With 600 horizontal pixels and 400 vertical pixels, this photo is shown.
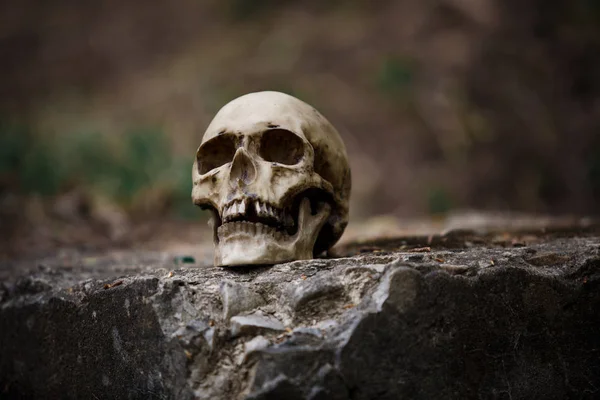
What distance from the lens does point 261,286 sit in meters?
2.35

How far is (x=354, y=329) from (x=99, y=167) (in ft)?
22.4

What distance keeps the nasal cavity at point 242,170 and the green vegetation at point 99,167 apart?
16.9 ft

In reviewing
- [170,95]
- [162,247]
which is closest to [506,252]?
[162,247]

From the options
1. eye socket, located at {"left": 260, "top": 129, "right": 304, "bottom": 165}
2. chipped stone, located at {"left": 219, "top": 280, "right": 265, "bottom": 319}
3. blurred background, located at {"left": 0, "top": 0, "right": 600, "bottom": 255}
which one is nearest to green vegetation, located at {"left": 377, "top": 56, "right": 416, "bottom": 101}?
blurred background, located at {"left": 0, "top": 0, "right": 600, "bottom": 255}

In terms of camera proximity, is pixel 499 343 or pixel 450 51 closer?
pixel 499 343

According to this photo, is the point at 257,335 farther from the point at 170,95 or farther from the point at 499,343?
the point at 170,95

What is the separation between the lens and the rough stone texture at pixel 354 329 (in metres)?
2.08

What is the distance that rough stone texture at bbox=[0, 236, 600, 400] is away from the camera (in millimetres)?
2078

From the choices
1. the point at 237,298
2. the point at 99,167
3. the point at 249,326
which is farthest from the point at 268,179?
the point at 99,167

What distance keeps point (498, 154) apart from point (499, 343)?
822 cm

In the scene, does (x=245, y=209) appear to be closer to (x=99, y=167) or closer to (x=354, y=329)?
(x=354, y=329)

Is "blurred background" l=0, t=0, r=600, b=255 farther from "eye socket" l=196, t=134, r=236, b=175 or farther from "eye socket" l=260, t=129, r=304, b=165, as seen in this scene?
"eye socket" l=260, t=129, r=304, b=165

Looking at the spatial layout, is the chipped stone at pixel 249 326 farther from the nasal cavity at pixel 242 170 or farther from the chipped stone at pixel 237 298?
the nasal cavity at pixel 242 170

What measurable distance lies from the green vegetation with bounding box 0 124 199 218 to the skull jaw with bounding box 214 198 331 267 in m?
5.18
